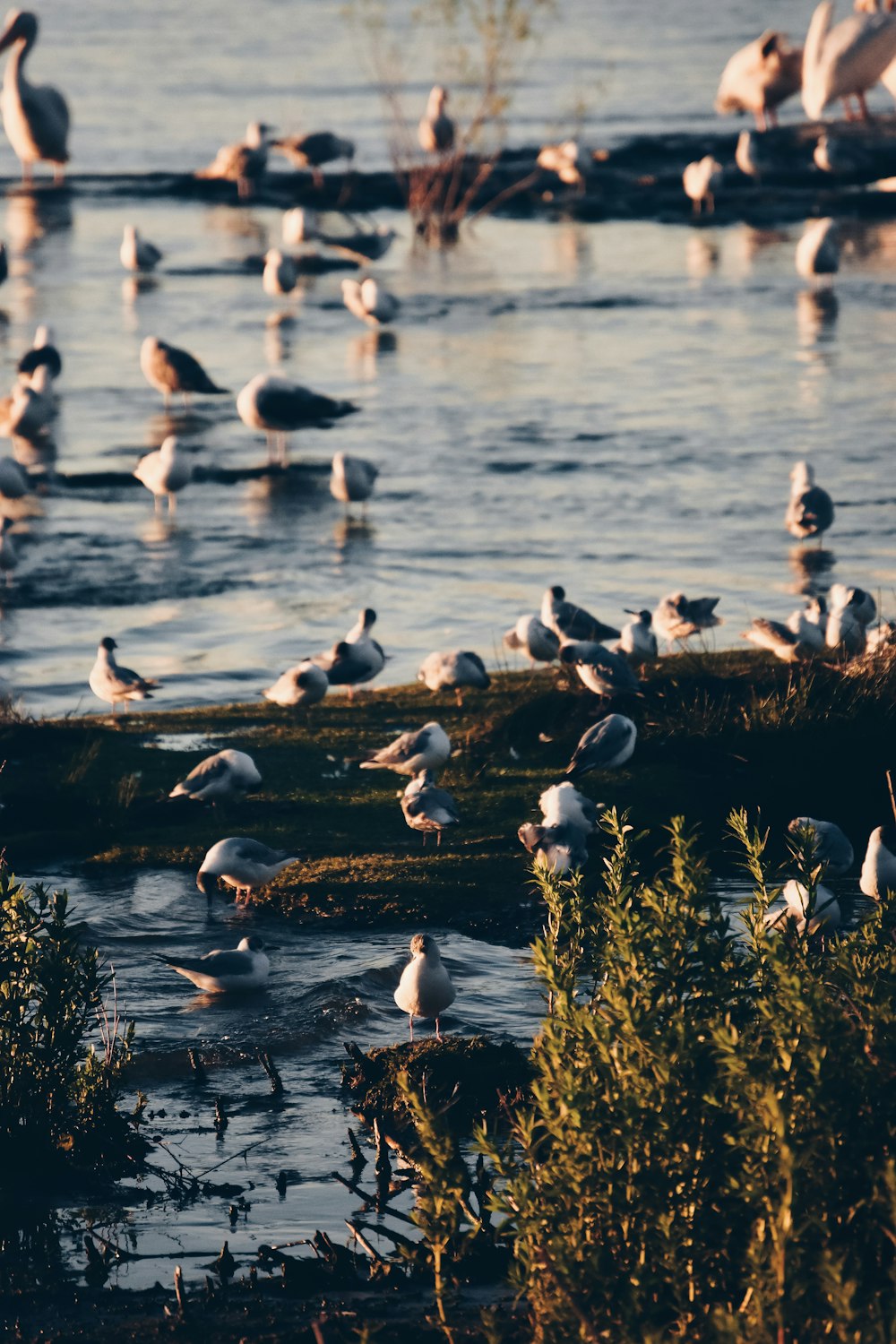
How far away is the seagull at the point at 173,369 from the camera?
23.0 metres

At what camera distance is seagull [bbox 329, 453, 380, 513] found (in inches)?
741

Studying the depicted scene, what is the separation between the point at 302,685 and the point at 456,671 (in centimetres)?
95

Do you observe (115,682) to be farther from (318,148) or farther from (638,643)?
(318,148)

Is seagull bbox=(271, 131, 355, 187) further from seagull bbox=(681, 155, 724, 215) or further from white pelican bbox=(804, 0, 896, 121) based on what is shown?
white pelican bbox=(804, 0, 896, 121)

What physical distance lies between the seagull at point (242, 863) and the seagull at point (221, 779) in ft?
3.42


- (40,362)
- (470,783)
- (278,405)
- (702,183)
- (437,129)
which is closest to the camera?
(470,783)

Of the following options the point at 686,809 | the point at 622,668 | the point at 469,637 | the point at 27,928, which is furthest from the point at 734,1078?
the point at 469,637

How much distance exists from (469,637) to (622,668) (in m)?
4.12

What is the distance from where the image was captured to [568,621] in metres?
13.4

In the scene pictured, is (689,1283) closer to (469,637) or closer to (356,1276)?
(356,1276)

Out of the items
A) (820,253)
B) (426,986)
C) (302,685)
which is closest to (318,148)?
(820,253)

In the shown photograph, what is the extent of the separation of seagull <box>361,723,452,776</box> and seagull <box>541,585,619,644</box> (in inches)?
95.9

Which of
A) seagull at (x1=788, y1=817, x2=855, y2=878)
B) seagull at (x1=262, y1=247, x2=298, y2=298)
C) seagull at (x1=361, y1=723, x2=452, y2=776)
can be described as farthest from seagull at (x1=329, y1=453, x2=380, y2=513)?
seagull at (x1=262, y1=247, x2=298, y2=298)

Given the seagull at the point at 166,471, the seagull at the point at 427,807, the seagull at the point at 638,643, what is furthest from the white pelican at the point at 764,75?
the seagull at the point at 427,807
